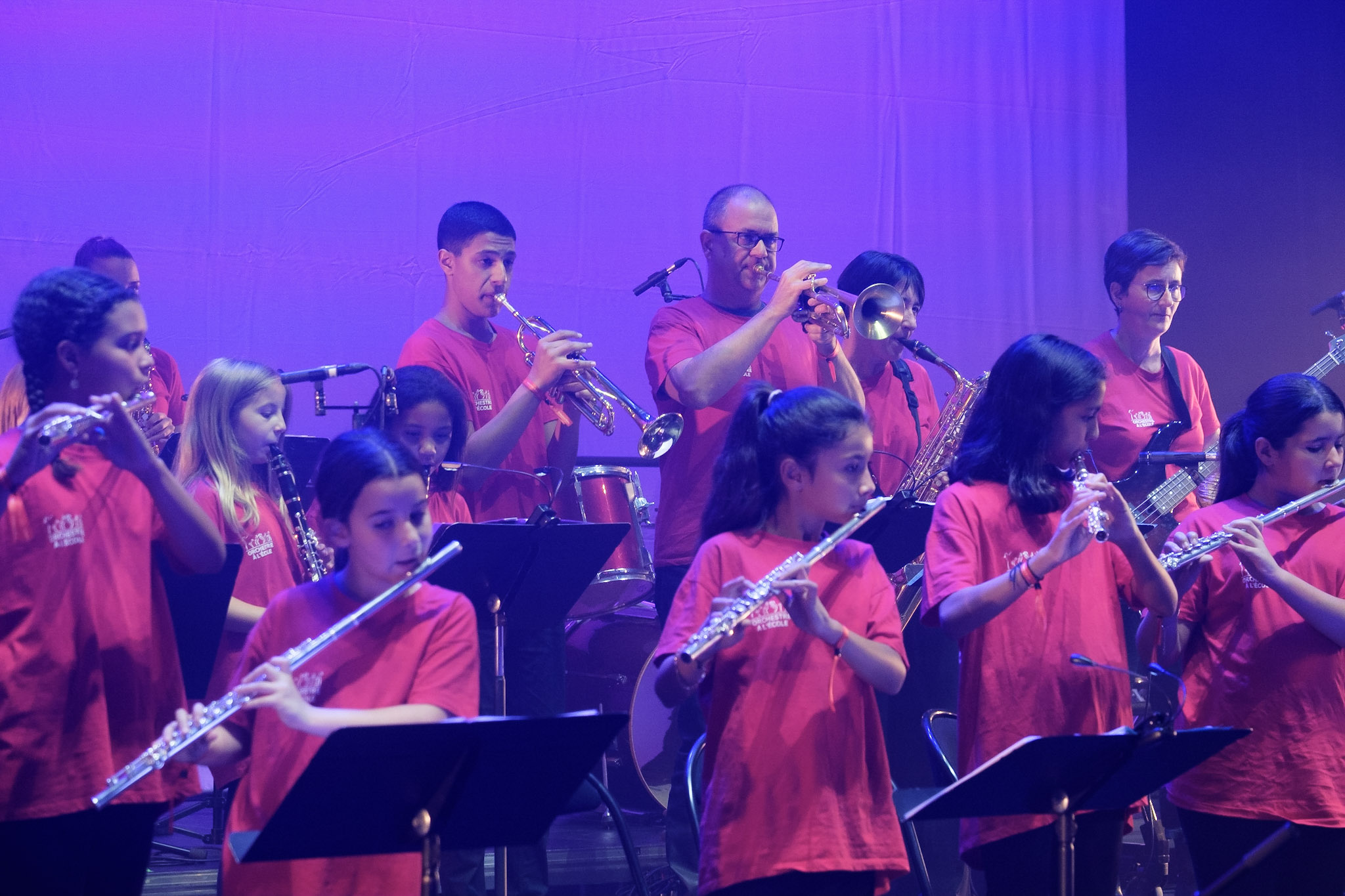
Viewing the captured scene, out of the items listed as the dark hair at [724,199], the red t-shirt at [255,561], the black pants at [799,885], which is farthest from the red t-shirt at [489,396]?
the black pants at [799,885]

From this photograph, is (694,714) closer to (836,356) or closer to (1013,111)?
(836,356)

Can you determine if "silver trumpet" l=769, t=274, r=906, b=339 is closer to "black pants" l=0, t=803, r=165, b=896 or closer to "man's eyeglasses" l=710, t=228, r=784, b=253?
"man's eyeglasses" l=710, t=228, r=784, b=253

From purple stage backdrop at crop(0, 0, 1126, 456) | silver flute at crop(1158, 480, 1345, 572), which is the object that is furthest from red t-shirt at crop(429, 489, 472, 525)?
silver flute at crop(1158, 480, 1345, 572)

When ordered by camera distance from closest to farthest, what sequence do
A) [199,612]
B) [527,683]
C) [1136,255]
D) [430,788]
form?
[430,788]
[199,612]
[527,683]
[1136,255]

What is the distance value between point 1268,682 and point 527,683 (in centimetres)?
204

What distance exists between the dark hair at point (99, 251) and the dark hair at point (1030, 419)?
3.16m

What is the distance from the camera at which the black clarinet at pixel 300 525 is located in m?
3.62

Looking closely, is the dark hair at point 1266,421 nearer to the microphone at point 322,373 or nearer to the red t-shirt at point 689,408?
the red t-shirt at point 689,408

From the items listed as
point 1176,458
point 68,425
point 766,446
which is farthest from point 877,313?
point 68,425

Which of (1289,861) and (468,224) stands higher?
(468,224)

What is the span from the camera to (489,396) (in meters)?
4.43

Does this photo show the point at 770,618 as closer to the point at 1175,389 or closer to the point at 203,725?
the point at 203,725

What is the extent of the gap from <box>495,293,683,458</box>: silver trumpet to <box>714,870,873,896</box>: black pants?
1830 millimetres

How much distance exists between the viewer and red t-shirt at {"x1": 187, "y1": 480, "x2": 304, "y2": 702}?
358 centimetres
